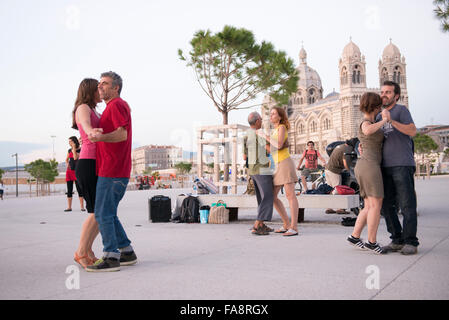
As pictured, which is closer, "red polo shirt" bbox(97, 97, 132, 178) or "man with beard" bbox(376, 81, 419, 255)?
"red polo shirt" bbox(97, 97, 132, 178)

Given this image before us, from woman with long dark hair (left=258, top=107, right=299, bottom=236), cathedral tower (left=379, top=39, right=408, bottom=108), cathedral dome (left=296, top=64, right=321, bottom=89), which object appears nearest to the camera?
woman with long dark hair (left=258, top=107, right=299, bottom=236)

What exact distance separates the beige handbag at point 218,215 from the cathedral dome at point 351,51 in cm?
8433

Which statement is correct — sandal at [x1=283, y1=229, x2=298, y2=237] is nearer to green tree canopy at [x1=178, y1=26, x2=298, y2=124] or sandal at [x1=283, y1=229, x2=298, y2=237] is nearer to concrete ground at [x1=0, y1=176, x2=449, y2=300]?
concrete ground at [x1=0, y1=176, x2=449, y2=300]

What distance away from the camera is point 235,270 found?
3500 mm

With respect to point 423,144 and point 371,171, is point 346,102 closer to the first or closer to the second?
point 423,144

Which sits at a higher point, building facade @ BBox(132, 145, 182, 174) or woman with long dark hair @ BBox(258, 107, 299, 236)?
building facade @ BBox(132, 145, 182, 174)

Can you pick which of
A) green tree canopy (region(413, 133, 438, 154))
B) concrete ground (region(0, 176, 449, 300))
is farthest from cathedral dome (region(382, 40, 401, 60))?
concrete ground (region(0, 176, 449, 300))

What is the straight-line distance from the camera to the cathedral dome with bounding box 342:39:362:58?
281 ft

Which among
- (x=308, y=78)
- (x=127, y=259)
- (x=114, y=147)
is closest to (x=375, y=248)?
(x=127, y=259)

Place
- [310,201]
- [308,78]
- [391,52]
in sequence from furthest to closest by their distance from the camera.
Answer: [308,78], [391,52], [310,201]

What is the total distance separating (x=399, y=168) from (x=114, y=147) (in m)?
2.62

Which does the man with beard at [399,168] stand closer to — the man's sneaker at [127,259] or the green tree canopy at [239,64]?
the man's sneaker at [127,259]

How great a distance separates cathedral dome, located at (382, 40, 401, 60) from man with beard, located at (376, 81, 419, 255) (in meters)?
91.5
